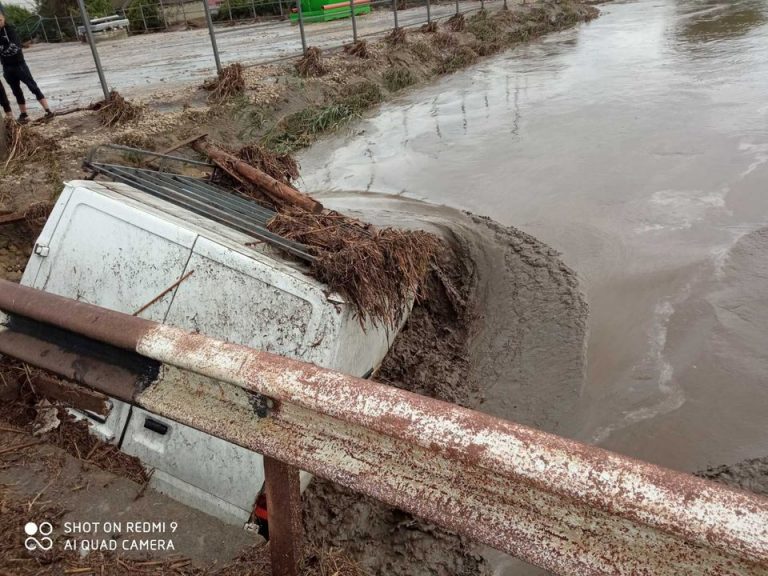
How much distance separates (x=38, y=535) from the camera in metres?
2.67

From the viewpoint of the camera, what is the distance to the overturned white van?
345 centimetres

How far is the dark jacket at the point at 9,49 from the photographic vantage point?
952 centimetres

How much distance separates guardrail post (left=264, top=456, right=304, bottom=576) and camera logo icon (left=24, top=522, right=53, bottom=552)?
3.69 ft

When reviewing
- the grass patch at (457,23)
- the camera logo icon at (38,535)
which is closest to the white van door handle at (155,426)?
the camera logo icon at (38,535)

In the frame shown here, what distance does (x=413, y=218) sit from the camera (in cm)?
754

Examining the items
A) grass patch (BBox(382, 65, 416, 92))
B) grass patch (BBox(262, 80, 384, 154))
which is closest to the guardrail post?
grass patch (BBox(262, 80, 384, 154))

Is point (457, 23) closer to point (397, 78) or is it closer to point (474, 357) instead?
point (397, 78)

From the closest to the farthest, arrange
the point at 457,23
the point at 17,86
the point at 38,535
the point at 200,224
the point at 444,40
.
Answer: the point at 38,535, the point at 200,224, the point at 17,86, the point at 444,40, the point at 457,23

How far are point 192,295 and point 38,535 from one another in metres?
1.55

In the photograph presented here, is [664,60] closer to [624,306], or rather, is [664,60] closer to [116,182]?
[624,306]

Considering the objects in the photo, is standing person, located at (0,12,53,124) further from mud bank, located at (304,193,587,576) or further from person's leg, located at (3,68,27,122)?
mud bank, located at (304,193,587,576)

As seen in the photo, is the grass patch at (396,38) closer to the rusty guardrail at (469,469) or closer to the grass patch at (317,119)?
the grass patch at (317,119)

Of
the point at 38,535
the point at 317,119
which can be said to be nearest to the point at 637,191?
the point at 317,119

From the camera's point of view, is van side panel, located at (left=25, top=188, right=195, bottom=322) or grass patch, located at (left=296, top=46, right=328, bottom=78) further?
grass patch, located at (left=296, top=46, right=328, bottom=78)
